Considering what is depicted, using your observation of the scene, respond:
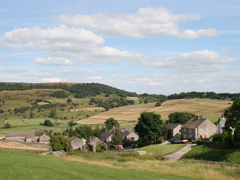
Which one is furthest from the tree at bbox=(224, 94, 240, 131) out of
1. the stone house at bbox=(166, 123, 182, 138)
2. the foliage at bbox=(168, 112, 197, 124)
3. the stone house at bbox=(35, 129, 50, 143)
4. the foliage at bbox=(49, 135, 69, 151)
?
the stone house at bbox=(35, 129, 50, 143)

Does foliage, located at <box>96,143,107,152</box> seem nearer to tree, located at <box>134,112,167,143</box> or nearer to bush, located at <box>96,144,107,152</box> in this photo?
bush, located at <box>96,144,107,152</box>

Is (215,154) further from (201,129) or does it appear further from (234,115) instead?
(201,129)

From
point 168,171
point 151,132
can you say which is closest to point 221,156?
point 168,171

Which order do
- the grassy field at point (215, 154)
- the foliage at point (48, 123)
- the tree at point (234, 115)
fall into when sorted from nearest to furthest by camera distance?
the grassy field at point (215, 154) → the tree at point (234, 115) → the foliage at point (48, 123)

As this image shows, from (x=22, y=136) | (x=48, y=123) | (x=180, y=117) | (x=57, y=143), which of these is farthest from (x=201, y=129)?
(x=48, y=123)

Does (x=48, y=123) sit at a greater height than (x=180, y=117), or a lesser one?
lesser

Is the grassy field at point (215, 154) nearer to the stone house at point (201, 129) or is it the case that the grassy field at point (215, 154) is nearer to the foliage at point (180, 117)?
the stone house at point (201, 129)

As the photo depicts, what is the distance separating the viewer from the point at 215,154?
121ft

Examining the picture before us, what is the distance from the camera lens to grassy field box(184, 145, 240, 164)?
33.0 metres

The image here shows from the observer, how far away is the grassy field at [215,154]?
108 ft

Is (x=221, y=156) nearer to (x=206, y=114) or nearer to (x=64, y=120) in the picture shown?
(x=206, y=114)

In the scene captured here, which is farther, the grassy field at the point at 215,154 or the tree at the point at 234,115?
the tree at the point at 234,115

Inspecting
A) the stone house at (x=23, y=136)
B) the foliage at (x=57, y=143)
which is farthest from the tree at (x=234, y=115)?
the stone house at (x=23, y=136)

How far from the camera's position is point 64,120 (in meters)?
140
